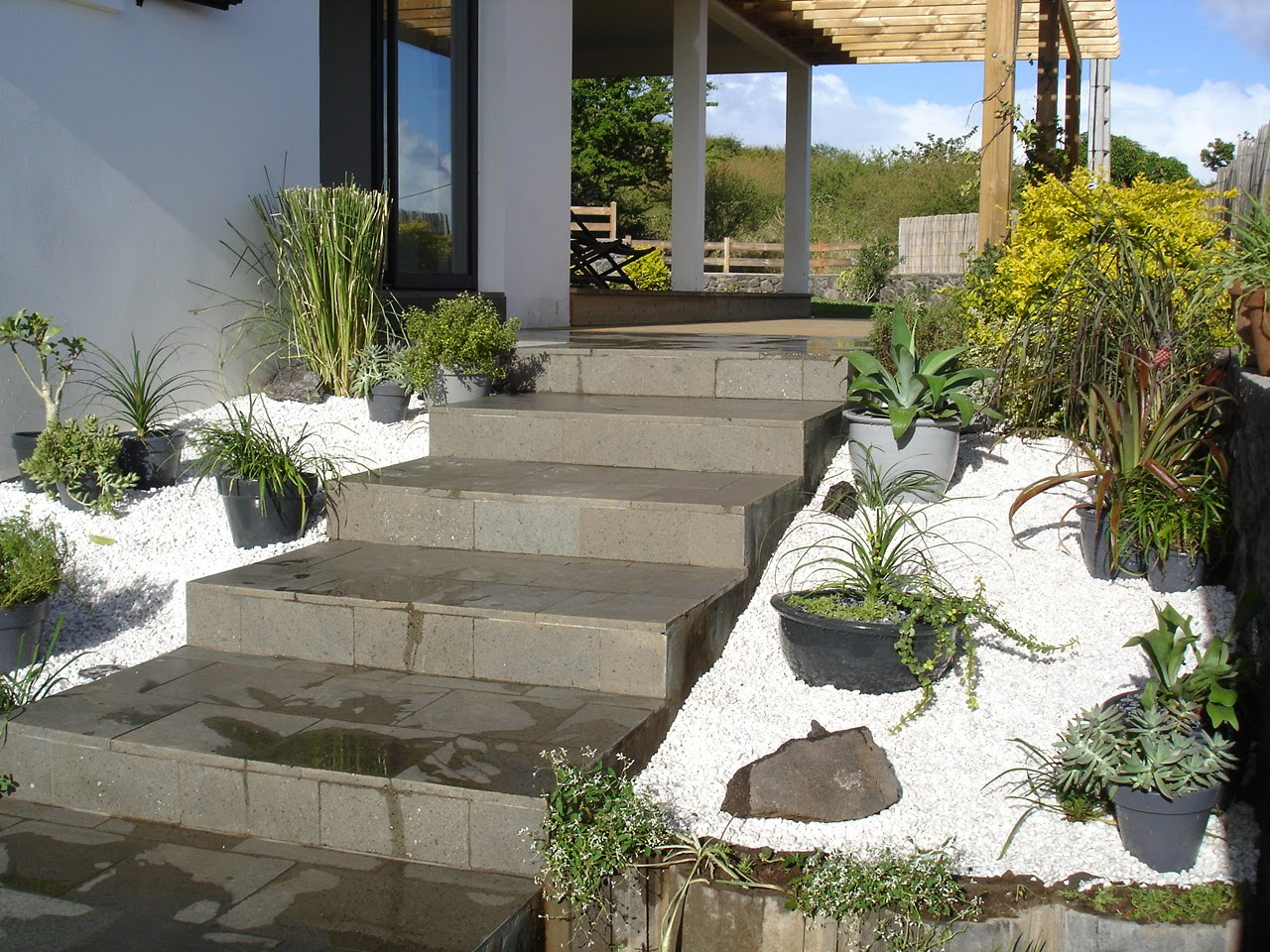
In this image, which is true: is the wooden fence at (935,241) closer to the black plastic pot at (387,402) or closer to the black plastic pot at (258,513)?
the black plastic pot at (387,402)

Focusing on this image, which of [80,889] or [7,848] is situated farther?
[7,848]

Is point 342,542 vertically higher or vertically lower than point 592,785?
higher

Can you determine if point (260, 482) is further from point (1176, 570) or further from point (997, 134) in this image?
point (997, 134)

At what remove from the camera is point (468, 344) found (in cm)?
523

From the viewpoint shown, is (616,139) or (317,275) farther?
(616,139)

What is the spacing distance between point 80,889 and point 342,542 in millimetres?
1887

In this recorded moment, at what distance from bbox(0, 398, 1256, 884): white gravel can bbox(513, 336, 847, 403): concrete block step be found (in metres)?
0.50

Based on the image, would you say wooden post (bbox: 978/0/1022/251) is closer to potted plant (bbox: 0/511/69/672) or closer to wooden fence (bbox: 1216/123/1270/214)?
wooden fence (bbox: 1216/123/1270/214)

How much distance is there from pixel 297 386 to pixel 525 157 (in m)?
2.76

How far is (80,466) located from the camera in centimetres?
447

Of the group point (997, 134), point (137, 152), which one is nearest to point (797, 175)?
point (997, 134)

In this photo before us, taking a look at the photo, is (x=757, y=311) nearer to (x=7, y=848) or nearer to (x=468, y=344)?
(x=468, y=344)

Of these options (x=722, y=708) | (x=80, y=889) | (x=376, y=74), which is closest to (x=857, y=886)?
(x=722, y=708)

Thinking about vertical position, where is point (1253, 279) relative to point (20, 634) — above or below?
above
